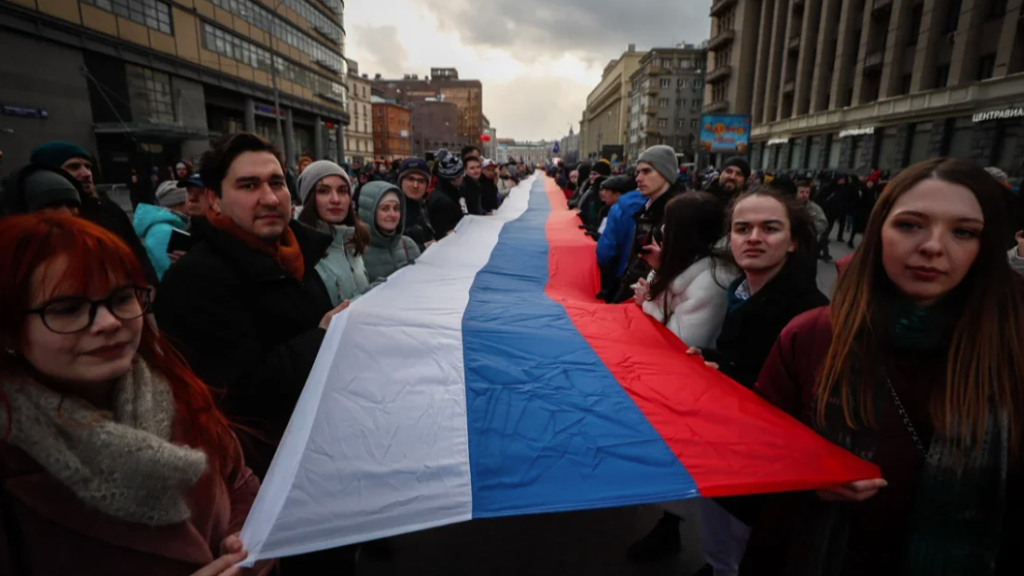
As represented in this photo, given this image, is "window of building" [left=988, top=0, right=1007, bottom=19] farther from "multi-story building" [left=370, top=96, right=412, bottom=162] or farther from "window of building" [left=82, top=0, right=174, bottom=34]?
"multi-story building" [left=370, top=96, right=412, bottom=162]

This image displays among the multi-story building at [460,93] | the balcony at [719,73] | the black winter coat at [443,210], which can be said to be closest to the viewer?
the black winter coat at [443,210]

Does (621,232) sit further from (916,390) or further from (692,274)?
(916,390)

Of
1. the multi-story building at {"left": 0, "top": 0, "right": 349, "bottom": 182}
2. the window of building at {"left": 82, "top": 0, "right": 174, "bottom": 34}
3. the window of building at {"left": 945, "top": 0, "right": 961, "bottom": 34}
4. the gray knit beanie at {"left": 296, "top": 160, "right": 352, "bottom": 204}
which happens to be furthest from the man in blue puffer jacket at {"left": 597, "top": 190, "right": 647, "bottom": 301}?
the window of building at {"left": 945, "top": 0, "right": 961, "bottom": 34}

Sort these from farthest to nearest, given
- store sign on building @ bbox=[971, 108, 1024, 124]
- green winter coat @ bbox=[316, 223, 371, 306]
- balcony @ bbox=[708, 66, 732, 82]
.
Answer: balcony @ bbox=[708, 66, 732, 82] → store sign on building @ bbox=[971, 108, 1024, 124] → green winter coat @ bbox=[316, 223, 371, 306]

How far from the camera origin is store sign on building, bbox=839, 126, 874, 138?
82.4ft

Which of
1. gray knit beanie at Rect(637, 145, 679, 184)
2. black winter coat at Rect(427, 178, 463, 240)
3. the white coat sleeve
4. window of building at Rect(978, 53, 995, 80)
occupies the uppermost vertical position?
window of building at Rect(978, 53, 995, 80)

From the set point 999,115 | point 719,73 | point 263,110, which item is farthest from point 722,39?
point 263,110

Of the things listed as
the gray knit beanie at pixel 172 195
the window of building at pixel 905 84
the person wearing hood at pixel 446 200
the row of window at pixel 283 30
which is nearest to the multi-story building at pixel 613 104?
the row of window at pixel 283 30

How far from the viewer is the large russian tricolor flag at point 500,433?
1500 mm

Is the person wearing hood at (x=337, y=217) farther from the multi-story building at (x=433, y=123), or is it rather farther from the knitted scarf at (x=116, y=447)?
the multi-story building at (x=433, y=123)

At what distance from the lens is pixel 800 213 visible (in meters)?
2.18

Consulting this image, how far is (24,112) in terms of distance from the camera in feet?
52.2

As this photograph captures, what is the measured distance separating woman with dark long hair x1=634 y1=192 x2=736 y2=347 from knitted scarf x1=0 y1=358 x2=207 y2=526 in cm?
209

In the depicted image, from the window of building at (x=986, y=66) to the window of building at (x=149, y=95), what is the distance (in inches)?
1335
